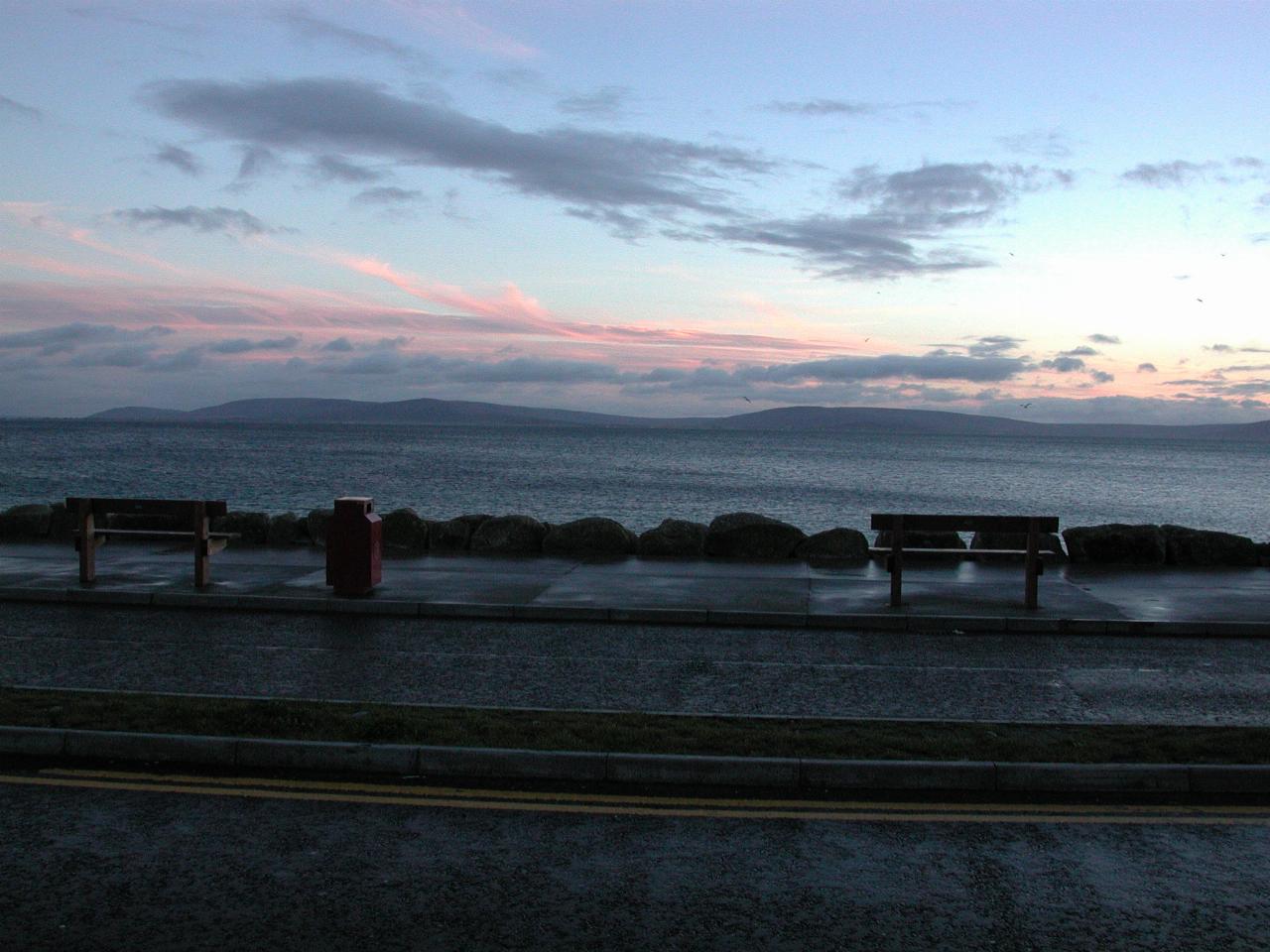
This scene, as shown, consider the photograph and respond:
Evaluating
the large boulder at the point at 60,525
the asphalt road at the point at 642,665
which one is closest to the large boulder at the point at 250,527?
the large boulder at the point at 60,525

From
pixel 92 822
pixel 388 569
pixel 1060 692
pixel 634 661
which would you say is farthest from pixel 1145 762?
pixel 388 569

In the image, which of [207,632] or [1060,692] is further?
[207,632]

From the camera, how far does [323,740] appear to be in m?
6.86

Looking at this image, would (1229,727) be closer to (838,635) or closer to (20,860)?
(838,635)

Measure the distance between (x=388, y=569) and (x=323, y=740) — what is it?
852 cm

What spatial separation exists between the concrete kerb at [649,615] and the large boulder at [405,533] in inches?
184

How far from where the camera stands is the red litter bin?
42.7 ft

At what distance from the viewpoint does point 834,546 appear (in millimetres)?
17203

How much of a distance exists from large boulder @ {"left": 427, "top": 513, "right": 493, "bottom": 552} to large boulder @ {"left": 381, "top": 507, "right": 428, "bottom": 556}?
5.1 inches

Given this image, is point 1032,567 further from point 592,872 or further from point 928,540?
point 592,872

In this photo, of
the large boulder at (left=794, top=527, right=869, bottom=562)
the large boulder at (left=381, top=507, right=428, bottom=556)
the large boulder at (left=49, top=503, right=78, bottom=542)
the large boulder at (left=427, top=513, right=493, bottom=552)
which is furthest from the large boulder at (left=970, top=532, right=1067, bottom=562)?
the large boulder at (left=49, top=503, right=78, bottom=542)

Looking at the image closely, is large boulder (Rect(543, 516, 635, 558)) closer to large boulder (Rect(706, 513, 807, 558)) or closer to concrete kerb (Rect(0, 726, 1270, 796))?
large boulder (Rect(706, 513, 807, 558))

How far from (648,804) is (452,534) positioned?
11774 millimetres

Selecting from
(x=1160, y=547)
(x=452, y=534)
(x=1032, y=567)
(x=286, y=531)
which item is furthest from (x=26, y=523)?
(x=1160, y=547)
